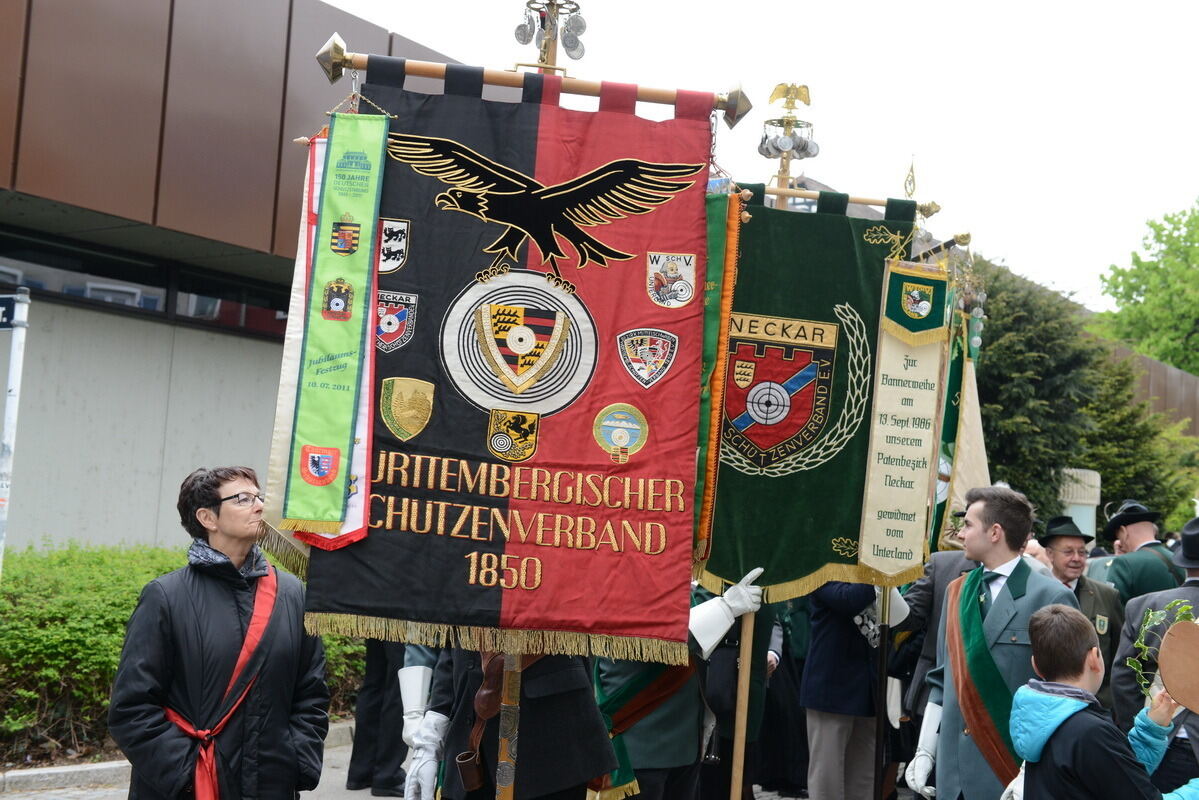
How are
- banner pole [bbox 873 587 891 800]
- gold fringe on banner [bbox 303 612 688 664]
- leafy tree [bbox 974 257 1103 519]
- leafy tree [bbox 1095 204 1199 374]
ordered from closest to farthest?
gold fringe on banner [bbox 303 612 688 664], banner pole [bbox 873 587 891 800], leafy tree [bbox 974 257 1103 519], leafy tree [bbox 1095 204 1199 374]

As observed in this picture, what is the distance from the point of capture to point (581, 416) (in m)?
4.59

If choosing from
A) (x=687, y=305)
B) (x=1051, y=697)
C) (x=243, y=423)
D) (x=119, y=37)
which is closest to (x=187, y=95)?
(x=119, y=37)

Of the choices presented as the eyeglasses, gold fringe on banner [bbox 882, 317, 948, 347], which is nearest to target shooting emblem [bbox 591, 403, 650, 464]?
the eyeglasses

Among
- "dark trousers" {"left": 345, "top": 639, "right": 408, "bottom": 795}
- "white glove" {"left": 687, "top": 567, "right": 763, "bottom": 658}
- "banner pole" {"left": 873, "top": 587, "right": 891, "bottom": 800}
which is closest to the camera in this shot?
"white glove" {"left": 687, "top": 567, "right": 763, "bottom": 658}

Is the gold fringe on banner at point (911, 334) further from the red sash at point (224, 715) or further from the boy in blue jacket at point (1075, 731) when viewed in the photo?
the red sash at point (224, 715)

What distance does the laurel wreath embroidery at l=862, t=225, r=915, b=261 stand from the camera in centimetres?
637

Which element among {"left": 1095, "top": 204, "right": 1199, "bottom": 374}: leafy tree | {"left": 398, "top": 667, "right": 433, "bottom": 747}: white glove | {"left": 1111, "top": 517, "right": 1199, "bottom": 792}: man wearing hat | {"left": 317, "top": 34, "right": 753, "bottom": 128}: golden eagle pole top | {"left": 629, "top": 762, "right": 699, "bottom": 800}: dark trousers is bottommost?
{"left": 629, "top": 762, "right": 699, "bottom": 800}: dark trousers

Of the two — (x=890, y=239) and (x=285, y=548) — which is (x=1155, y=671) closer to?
(x=890, y=239)

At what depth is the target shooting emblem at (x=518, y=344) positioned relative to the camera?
14.9ft

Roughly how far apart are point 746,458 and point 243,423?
8.93m

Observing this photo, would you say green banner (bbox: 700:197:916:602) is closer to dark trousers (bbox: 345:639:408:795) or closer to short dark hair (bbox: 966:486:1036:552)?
short dark hair (bbox: 966:486:1036:552)

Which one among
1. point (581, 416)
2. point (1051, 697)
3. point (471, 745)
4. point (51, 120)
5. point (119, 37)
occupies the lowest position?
point (471, 745)

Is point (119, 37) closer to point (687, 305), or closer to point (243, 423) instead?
point (243, 423)

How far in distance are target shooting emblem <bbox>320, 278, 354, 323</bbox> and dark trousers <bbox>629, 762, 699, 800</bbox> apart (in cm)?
252
